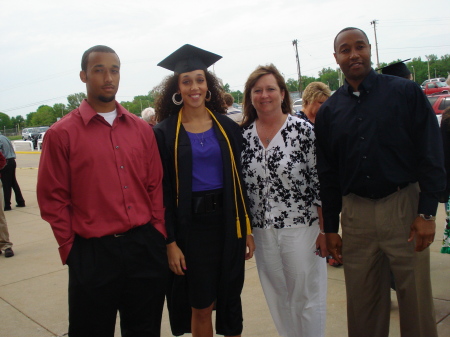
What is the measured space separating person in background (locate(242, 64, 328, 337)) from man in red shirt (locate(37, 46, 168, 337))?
2.43 ft

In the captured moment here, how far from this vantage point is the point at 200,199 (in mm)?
2693

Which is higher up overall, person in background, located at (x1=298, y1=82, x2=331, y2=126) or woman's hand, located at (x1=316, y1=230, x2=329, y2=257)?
person in background, located at (x1=298, y1=82, x2=331, y2=126)

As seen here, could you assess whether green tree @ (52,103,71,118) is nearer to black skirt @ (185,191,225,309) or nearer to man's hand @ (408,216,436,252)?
black skirt @ (185,191,225,309)

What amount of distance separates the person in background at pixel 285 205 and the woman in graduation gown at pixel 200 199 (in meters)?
0.14

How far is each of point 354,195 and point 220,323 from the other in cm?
124

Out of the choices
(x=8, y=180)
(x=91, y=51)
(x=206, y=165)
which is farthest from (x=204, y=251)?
(x=8, y=180)

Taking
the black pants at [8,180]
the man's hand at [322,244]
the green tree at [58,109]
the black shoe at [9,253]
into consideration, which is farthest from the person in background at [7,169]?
the green tree at [58,109]

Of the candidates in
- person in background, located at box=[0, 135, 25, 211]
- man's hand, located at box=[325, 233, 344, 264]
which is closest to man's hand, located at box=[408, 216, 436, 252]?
man's hand, located at box=[325, 233, 344, 264]

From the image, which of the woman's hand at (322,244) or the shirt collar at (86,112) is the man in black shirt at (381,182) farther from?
the shirt collar at (86,112)

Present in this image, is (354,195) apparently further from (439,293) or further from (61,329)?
(61,329)

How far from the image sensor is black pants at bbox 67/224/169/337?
2309 millimetres

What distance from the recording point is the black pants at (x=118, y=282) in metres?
2.31

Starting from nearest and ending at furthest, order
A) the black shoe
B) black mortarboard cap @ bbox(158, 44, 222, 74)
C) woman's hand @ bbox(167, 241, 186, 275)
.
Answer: woman's hand @ bbox(167, 241, 186, 275) → black mortarboard cap @ bbox(158, 44, 222, 74) → the black shoe

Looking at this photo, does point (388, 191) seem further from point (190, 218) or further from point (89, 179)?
point (89, 179)
